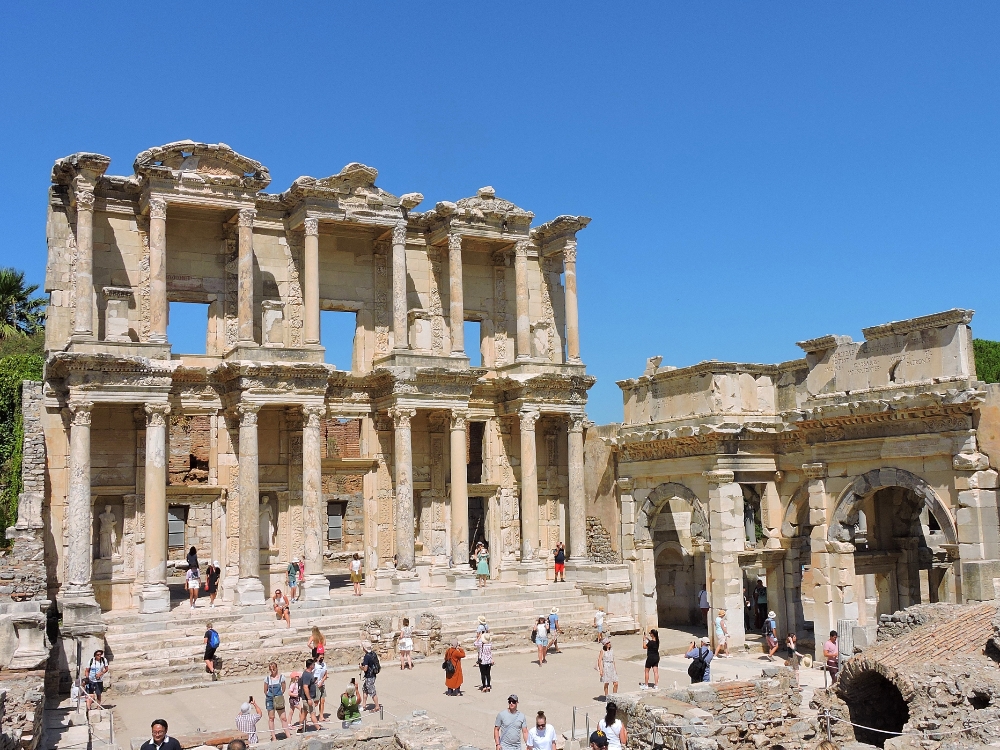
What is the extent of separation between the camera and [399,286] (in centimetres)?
2870

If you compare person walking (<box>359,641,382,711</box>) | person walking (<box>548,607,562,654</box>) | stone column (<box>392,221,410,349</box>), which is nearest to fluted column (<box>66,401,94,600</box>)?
stone column (<box>392,221,410,349</box>)

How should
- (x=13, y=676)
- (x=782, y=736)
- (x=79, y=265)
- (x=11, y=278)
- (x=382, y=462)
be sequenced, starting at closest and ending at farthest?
(x=782, y=736) < (x=13, y=676) < (x=79, y=265) < (x=382, y=462) < (x=11, y=278)

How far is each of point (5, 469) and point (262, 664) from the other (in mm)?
10691

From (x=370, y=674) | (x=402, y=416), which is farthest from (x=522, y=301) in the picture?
(x=370, y=674)

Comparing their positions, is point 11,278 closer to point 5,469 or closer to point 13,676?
point 5,469

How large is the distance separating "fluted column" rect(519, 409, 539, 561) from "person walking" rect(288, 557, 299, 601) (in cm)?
680

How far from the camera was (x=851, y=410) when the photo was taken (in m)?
20.4

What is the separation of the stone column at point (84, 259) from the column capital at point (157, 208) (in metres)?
1.39

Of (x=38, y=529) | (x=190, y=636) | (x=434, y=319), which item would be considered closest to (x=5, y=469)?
(x=38, y=529)

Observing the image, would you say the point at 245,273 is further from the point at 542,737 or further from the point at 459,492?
the point at 542,737

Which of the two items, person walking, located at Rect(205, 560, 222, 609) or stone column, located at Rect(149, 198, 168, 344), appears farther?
person walking, located at Rect(205, 560, 222, 609)

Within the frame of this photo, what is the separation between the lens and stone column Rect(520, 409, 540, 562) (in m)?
29.8

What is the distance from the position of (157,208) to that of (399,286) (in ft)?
22.2

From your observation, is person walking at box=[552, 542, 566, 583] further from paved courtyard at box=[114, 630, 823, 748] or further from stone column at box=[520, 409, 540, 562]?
paved courtyard at box=[114, 630, 823, 748]
